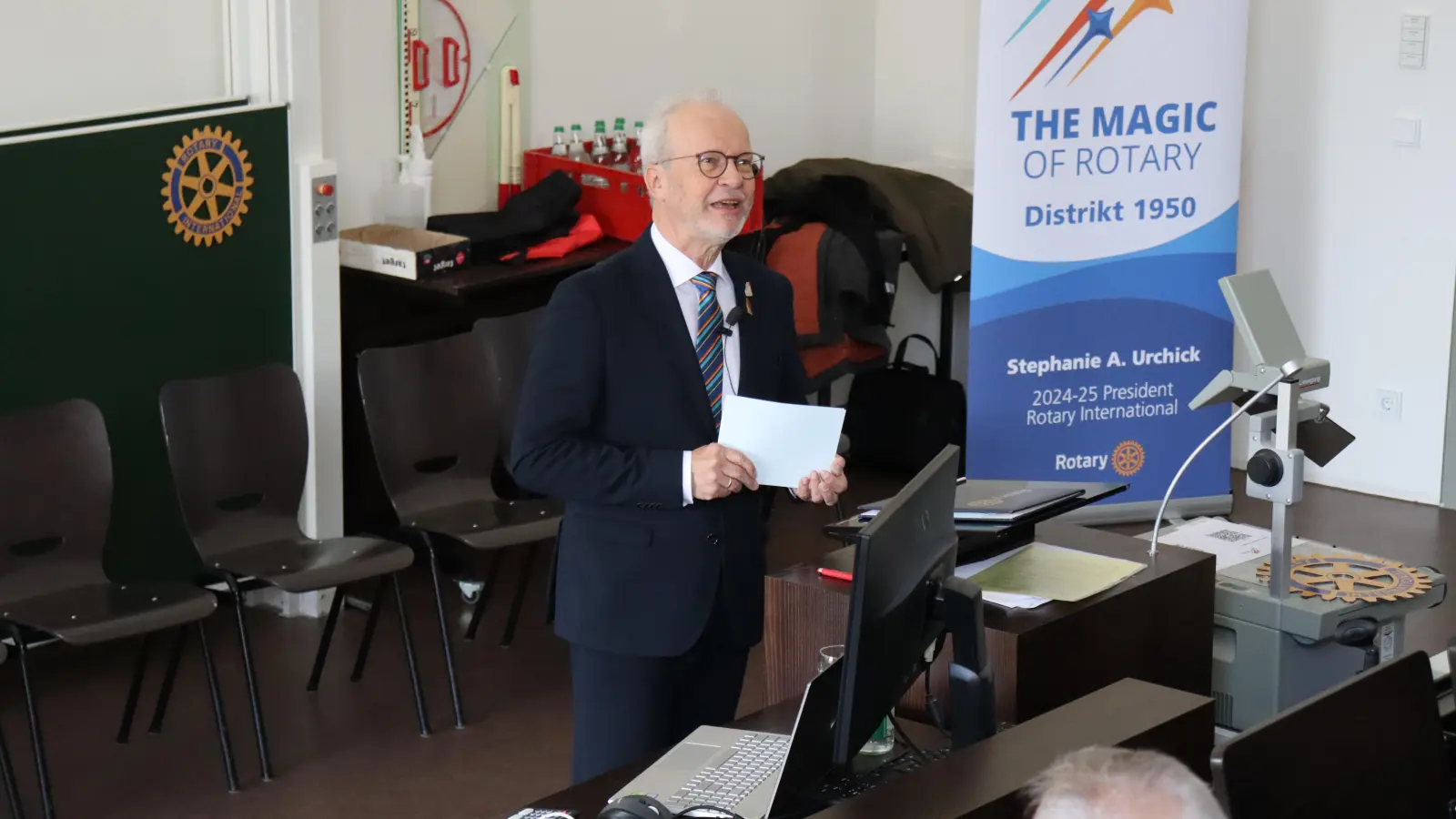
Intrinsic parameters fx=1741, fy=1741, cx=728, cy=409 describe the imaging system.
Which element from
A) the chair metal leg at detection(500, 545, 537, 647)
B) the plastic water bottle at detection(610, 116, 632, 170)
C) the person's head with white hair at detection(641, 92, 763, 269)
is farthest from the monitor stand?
the plastic water bottle at detection(610, 116, 632, 170)

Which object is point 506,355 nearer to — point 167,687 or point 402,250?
point 402,250

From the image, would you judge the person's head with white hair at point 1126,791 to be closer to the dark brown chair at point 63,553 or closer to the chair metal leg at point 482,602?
the dark brown chair at point 63,553

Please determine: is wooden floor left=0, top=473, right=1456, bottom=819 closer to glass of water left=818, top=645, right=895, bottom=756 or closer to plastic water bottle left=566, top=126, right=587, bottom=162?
plastic water bottle left=566, top=126, right=587, bottom=162

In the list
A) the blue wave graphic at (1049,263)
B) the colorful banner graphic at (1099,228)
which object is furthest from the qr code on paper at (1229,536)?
the blue wave graphic at (1049,263)

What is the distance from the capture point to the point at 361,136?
17.9ft

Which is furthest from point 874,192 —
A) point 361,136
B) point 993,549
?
point 993,549

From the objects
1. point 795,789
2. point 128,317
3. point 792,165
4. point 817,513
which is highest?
point 792,165

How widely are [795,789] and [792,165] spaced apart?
4936 millimetres

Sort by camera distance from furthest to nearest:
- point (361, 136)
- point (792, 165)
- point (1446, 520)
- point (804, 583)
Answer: point (792, 165) → point (1446, 520) → point (361, 136) → point (804, 583)

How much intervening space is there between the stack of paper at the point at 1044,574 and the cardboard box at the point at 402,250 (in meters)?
2.62

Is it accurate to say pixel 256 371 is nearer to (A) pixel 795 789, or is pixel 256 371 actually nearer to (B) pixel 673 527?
(B) pixel 673 527

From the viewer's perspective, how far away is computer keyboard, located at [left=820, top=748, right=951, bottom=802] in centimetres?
237

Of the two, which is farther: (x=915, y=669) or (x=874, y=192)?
(x=874, y=192)

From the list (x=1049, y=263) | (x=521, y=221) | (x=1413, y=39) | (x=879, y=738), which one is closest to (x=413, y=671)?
(x=521, y=221)
